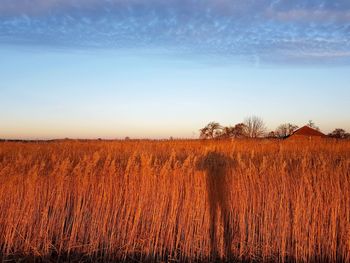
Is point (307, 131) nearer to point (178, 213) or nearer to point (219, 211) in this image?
point (219, 211)

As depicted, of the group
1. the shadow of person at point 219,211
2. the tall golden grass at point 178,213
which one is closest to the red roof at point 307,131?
the tall golden grass at point 178,213

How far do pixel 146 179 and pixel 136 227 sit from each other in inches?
29.1

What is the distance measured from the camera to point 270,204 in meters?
5.91

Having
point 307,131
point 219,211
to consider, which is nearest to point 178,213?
point 219,211

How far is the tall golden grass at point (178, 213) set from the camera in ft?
18.9

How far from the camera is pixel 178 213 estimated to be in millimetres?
6066

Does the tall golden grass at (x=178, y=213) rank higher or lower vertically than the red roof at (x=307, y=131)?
lower

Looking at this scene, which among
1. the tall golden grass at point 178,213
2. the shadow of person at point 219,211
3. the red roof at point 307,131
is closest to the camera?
the tall golden grass at point 178,213

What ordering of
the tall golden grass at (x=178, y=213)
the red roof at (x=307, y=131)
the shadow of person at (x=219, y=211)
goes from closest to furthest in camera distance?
1. the tall golden grass at (x=178, y=213)
2. the shadow of person at (x=219, y=211)
3. the red roof at (x=307, y=131)

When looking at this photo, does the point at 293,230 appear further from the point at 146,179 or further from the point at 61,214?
the point at 61,214

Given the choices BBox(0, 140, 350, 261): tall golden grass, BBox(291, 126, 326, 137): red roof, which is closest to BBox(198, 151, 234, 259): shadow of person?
BBox(0, 140, 350, 261): tall golden grass

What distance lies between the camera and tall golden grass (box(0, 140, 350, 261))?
5.76 meters

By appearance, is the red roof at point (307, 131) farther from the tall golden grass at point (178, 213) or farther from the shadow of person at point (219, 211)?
the shadow of person at point (219, 211)

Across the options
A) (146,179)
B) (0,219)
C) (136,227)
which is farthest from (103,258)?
(0,219)
